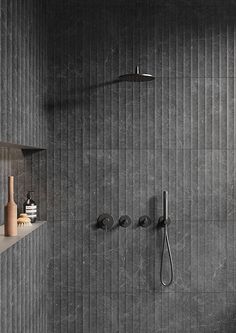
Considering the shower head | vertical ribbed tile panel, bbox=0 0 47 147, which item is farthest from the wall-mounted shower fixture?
the shower head

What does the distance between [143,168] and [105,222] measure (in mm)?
446

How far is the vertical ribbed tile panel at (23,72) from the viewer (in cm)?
230

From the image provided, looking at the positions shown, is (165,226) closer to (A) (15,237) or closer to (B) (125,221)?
→ (B) (125,221)

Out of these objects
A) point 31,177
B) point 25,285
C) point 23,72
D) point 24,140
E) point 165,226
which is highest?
point 23,72

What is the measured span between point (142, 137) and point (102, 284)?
1034 mm

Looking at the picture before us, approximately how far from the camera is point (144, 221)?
3.54 meters

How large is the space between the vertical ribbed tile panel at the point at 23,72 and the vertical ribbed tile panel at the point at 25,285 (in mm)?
543

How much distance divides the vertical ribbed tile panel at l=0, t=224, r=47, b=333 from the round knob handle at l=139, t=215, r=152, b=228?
644mm

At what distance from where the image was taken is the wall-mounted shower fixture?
3537mm

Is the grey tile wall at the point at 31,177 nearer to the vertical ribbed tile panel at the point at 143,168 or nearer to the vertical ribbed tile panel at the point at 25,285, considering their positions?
the vertical ribbed tile panel at the point at 143,168

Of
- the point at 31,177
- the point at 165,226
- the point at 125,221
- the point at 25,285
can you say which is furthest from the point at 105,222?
the point at 25,285

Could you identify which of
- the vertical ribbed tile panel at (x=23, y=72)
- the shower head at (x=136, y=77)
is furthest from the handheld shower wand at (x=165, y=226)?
the vertical ribbed tile panel at (x=23, y=72)

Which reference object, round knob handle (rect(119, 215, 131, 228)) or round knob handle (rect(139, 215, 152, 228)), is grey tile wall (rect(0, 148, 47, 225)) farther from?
round knob handle (rect(139, 215, 152, 228))

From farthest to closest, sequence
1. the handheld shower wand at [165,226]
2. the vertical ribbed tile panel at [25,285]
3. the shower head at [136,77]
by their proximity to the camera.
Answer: the handheld shower wand at [165,226]
the shower head at [136,77]
the vertical ribbed tile panel at [25,285]
